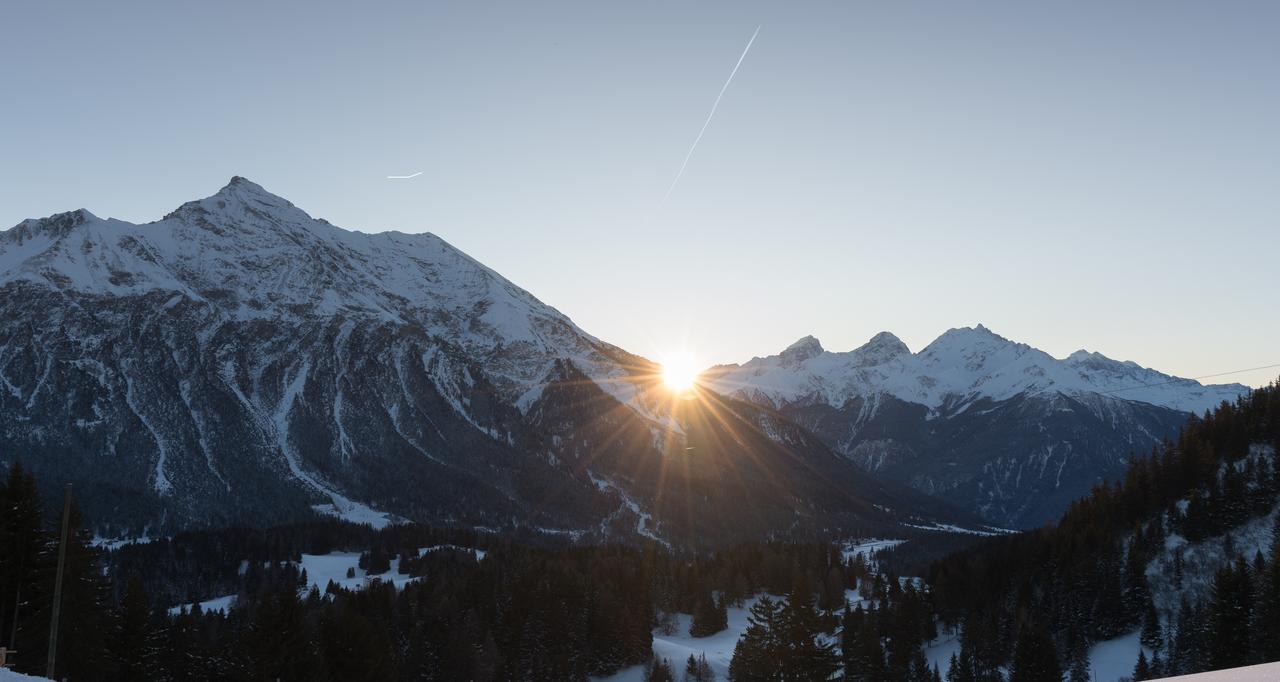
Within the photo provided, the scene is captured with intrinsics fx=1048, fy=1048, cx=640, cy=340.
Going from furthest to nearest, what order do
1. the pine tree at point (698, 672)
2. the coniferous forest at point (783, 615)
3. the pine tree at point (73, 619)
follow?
the pine tree at point (698, 672) → the coniferous forest at point (783, 615) → the pine tree at point (73, 619)

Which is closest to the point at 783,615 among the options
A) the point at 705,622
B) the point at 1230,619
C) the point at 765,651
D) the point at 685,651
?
the point at 765,651

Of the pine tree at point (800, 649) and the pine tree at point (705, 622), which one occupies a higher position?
the pine tree at point (800, 649)

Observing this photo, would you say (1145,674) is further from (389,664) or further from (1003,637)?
(389,664)

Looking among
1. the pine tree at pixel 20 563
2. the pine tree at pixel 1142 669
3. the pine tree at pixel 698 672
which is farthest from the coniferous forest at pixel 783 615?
the pine tree at pixel 1142 669

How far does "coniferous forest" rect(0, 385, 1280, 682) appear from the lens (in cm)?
7912

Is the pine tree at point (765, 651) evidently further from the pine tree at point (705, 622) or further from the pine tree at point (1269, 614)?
the pine tree at point (705, 622)

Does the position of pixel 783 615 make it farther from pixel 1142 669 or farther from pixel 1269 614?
pixel 1269 614

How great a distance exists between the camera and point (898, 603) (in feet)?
611

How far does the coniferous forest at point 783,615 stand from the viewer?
79.1 metres

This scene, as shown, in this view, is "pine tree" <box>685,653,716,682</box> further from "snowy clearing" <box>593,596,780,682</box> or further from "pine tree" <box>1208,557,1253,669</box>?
"pine tree" <box>1208,557,1253,669</box>

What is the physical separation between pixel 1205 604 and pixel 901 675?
41.2 m

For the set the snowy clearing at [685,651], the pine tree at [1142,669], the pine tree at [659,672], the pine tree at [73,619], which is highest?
the pine tree at [73,619]

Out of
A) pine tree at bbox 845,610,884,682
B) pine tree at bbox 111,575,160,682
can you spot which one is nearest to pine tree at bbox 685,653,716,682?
pine tree at bbox 845,610,884,682

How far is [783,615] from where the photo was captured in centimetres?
10919
